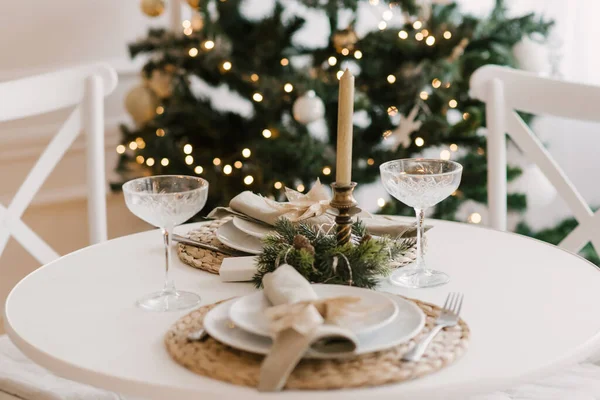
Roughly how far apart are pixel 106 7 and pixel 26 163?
59 centimetres

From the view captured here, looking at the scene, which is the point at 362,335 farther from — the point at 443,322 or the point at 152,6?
the point at 152,6

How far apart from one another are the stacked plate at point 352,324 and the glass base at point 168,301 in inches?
3.4

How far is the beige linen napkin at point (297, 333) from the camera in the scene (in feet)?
2.79

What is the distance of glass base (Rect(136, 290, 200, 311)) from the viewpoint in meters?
1.10

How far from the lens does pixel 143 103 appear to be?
261cm

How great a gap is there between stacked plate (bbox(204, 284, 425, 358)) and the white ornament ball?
1.25 m

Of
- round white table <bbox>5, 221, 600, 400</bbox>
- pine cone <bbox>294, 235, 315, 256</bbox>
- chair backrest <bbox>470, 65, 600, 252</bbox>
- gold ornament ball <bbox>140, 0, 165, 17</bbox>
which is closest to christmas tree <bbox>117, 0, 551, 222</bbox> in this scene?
gold ornament ball <bbox>140, 0, 165, 17</bbox>

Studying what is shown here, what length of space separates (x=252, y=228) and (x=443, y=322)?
0.40 m

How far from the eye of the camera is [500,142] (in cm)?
186

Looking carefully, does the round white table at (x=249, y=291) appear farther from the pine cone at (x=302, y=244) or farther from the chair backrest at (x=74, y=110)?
the chair backrest at (x=74, y=110)

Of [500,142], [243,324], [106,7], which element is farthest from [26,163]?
[243,324]

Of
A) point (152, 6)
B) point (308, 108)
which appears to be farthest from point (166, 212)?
point (152, 6)

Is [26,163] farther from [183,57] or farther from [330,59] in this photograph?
[330,59]

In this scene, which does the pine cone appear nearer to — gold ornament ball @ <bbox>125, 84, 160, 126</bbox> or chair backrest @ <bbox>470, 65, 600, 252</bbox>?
chair backrest @ <bbox>470, 65, 600, 252</bbox>
